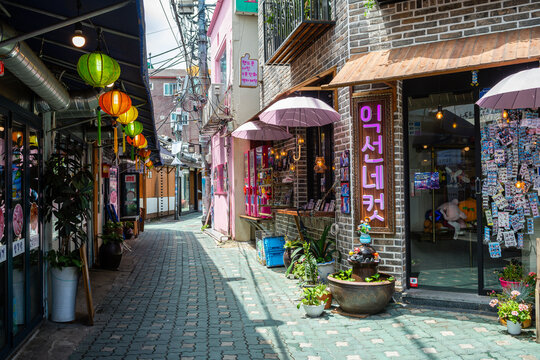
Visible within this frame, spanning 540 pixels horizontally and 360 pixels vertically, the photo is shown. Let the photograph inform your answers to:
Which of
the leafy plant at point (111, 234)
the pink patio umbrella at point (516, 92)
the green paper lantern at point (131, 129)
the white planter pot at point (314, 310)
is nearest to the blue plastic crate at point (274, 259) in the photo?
the leafy plant at point (111, 234)

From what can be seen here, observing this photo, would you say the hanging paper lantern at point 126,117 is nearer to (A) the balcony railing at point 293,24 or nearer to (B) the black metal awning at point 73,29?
(B) the black metal awning at point 73,29

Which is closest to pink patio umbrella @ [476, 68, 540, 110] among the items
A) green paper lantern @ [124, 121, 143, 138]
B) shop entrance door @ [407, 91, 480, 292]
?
shop entrance door @ [407, 91, 480, 292]

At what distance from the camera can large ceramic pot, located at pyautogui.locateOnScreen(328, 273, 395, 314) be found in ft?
19.5

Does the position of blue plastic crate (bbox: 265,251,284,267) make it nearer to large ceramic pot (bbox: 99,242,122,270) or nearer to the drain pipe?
large ceramic pot (bbox: 99,242,122,270)

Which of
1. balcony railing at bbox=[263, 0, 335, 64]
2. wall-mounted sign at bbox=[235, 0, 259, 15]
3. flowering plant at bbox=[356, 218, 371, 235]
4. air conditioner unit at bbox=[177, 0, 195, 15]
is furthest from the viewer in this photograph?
air conditioner unit at bbox=[177, 0, 195, 15]

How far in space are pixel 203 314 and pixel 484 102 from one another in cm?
473

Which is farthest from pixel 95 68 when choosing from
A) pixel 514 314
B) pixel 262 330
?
pixel 514 314

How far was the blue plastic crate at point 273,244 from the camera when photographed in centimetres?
1003

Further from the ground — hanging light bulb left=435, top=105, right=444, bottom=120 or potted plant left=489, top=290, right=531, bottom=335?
hanging light bulb left=435, top=105, right=444, bottom=120

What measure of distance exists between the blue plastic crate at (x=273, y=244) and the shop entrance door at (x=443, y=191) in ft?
11.7

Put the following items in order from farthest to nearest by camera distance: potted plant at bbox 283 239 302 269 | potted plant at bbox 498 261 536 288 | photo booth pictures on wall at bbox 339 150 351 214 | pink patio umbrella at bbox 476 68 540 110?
potted plant at bbox 283 239 302 269 → photo booth pictures on wall at bbox 339 150 351 214 → potted plant at bbox 498 261 536 288 → pink patio umbrella at bbox 476 68 540 110

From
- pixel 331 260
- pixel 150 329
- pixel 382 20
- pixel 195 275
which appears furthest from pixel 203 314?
pixel 382 20

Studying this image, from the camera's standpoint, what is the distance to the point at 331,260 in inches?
300

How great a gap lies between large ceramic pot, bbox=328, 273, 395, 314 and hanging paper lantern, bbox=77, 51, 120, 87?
13.2ft
